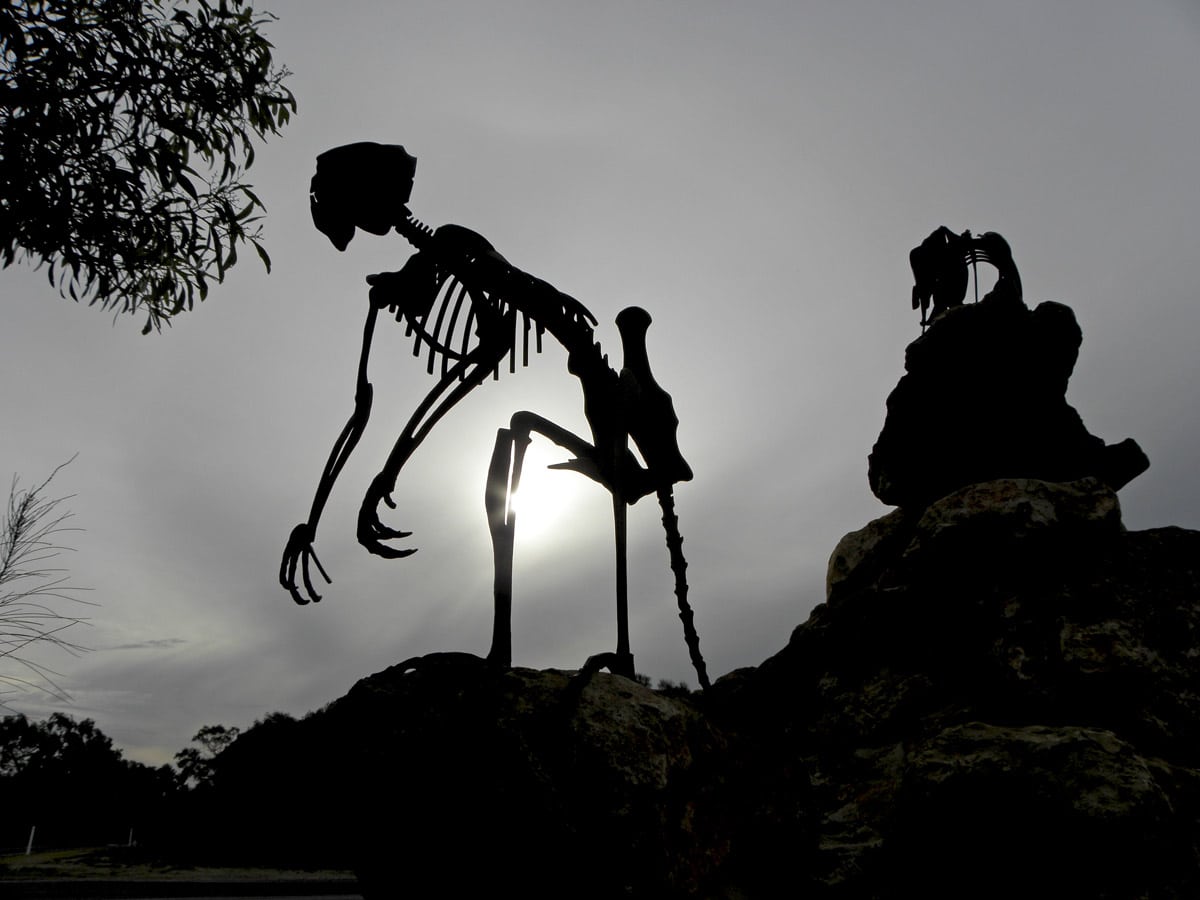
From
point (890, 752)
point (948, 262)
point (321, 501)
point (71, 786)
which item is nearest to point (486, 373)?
point (321, 501)

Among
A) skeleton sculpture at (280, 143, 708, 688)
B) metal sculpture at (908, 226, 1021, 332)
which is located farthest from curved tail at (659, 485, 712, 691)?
metal sculpture at (908, 226, 1021, 332)

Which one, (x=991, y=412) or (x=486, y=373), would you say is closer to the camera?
(x=486, y=373)

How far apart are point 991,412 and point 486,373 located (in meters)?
3.73

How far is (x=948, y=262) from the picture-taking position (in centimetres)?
683

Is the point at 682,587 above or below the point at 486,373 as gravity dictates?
below

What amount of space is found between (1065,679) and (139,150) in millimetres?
7930

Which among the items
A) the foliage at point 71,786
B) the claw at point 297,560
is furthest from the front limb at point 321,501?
the foliage at point 71,786

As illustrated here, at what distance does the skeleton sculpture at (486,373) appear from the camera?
126 inches

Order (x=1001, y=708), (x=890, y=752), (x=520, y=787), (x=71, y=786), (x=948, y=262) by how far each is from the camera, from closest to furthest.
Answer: (x=520, y=787)
(x=1001, y=708)
(x=890, y=752)
(x=948, y=262)
(x=71, y=786)

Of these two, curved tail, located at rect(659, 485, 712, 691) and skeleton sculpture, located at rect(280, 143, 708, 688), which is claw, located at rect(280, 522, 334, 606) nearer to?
skeleton sculpture, located at rect(280, 143, 708, 688)

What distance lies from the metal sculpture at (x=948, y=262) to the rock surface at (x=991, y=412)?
1111 mm

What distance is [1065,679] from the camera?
11.2ft

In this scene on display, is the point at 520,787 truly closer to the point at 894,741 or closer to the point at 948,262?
the point at 894,741

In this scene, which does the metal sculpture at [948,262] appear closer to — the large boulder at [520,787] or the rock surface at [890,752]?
the rock surface at [890,752]
